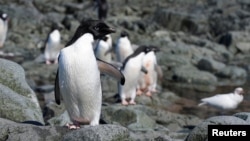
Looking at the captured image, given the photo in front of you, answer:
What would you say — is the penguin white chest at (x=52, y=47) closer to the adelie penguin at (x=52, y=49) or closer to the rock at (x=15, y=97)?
the adelie penguin at (x=52, y=49)

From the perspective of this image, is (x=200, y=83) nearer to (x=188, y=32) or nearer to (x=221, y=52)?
(x=221, y=52)

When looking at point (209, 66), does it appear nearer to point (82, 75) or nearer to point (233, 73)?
point (233, 73)

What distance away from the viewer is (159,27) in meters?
27.8

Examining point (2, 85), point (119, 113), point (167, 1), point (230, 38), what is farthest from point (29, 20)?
point (2, 85)

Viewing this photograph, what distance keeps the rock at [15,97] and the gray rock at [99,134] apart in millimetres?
1395

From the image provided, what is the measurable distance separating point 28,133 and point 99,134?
78cm

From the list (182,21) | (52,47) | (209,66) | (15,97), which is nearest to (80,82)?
(15,97)

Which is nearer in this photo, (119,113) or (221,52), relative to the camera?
(119,113)

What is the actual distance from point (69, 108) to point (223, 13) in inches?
1023

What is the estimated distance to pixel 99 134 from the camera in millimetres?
5195

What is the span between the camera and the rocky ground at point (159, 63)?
20.5 feet

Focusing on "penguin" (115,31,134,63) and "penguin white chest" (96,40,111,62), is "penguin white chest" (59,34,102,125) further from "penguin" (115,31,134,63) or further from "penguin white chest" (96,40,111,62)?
"penguin white chest" (96,40,111,62)

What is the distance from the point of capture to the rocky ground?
6.25 metres

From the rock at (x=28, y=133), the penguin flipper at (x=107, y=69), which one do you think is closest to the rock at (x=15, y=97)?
the rock at (x=28, y=133)
